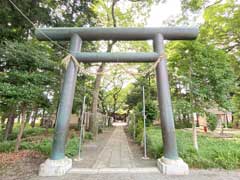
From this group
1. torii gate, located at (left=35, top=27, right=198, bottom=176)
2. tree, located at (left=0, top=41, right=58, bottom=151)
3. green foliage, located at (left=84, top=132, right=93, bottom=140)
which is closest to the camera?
torii gate, located at (left=35, top=27, right=198, bottom=176)

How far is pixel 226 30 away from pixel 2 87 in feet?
35.7

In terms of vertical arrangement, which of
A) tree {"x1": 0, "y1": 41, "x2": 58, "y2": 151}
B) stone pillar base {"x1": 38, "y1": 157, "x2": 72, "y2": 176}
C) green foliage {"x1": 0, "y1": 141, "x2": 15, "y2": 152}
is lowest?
stone pillar base {"x1": 38, "y1": 157, "x2": 72, "y2": 176}

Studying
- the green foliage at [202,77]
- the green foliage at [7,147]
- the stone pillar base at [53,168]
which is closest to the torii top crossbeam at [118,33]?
the green foliage at [202,77]

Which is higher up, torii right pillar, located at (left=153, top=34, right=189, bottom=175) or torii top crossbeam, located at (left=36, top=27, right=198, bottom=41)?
torii top crossbeam, located at (left=36, top=27, right=198, bottom=41)

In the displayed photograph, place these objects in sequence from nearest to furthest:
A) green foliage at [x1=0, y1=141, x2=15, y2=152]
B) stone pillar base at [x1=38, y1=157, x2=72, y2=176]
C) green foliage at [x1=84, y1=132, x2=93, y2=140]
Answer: stone pillar base at [x1=38, y1=157, x2=72, y2=176], green foliage at [x1=0, y1=141, x2=15, y2=152], green foliage at [x1=84, y1=132, x2=93, y2=140]

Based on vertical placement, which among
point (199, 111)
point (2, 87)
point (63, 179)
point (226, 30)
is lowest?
point (63, 179)

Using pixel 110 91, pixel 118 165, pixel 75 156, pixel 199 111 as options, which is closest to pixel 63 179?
pixel 118 165

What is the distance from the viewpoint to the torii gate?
4.59 metres

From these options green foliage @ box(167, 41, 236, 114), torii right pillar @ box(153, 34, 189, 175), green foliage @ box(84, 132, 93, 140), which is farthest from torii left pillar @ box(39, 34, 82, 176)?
green foliage @ box(84, 132, 93, 140)

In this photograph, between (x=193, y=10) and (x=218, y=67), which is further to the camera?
(x=193, y=10)

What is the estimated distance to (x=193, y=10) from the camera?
10227 mm

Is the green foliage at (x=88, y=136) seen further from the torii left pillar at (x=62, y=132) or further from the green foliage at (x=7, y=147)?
the torii left pillar at (x=62, y=132)

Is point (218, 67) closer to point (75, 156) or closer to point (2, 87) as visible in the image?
point (75, 156)

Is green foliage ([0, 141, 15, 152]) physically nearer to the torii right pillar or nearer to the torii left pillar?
the torii left pillar
